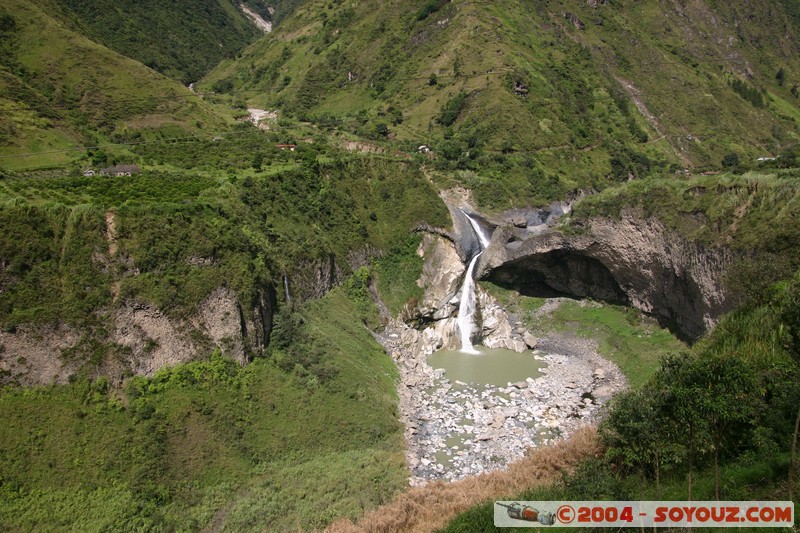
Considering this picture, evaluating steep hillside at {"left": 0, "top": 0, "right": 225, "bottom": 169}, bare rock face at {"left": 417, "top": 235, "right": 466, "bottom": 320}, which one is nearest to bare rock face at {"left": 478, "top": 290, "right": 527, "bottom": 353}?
bare rock face at {"left": 417, "top": 235, "right": 466, "bottom": 320}

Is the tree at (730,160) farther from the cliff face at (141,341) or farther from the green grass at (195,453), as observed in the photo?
the cliff face at (141,341)

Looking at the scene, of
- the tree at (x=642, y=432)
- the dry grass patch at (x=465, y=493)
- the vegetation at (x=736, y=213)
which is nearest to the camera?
the tree at (x=642, y=432)

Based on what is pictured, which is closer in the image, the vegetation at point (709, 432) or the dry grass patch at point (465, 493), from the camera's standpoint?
the vegetation at point (709, 432)

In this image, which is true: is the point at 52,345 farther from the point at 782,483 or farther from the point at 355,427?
the point at 782,483

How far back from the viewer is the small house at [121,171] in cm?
3876

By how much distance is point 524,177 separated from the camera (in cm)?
5703

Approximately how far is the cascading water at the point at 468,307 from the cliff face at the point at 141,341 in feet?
53.7

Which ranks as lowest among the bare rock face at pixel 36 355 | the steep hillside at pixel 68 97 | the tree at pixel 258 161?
the bare rock face at pixel 36 355

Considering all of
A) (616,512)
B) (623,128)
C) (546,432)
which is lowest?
(546,432)

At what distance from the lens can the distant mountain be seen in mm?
71438

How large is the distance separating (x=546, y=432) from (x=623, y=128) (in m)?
68.3

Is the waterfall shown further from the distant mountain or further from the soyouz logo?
the distant mountain

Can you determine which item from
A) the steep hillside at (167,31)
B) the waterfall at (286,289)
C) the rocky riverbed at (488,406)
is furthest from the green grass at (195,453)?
the steep hillside at (167,31)


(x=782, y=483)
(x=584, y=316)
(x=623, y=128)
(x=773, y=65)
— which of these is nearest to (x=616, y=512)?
(x=782, y=483)
